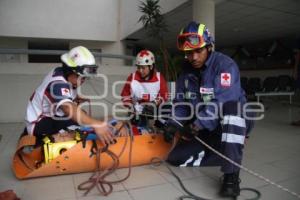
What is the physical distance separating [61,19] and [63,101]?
752cm

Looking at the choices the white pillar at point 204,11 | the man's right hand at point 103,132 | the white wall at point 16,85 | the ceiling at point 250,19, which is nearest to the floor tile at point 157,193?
the man's right hand at point 103,132

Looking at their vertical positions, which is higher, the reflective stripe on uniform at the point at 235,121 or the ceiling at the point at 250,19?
the ceiling at the point at 250,19

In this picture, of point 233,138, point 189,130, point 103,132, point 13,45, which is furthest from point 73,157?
point 13,45

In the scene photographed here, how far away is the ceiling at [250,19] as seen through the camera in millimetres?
5441

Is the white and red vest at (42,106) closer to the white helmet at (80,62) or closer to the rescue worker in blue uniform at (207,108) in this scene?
the white helmet at (80,62)

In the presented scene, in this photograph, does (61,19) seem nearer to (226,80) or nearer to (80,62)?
(80,62)

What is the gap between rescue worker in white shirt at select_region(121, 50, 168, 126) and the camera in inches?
127

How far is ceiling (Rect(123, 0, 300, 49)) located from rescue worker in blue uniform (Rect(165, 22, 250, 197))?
123 inches

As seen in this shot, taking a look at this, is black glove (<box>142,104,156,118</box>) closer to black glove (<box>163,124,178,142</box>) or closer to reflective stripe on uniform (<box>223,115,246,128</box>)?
black glove (<box>163,124,178,142</box>)

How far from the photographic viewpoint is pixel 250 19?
6.68 meters

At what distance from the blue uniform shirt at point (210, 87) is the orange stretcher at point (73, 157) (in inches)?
16.2

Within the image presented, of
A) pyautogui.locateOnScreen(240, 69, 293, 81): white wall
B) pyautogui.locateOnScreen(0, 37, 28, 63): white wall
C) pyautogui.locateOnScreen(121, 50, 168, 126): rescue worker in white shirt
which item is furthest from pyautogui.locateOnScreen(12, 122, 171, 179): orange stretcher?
pyautogui.locateOnScreen(240, 69, 293, 81): white wall

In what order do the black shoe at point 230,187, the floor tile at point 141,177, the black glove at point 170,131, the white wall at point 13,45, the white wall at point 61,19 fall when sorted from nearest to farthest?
1. the black shoe at point 230,187
2. the floor tile at point 141,177
3. the black glove at point 170,131
4. the white wall at point 61,19
5. the white wall at point 13,45

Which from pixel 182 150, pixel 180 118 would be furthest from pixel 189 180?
pixel 180 118
